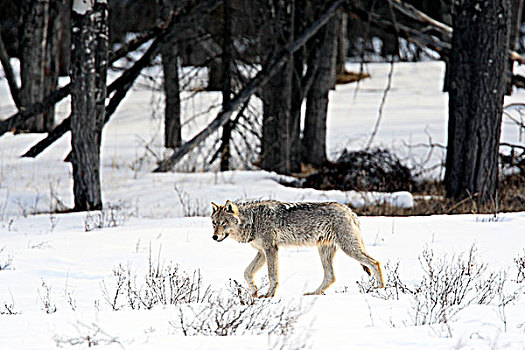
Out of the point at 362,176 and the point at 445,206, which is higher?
the point at 362,176

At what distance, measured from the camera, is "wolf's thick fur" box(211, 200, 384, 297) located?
21.7 feet

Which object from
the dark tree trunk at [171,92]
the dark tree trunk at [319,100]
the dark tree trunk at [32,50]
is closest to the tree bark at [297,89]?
the dark tree trunk at [319,100]

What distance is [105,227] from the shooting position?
10.1m

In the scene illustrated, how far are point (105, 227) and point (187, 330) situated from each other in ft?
19.3

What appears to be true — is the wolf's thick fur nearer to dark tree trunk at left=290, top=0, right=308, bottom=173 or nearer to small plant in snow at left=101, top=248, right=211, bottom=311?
small plant in snow at left=101, top=248, right=211, bottom=311

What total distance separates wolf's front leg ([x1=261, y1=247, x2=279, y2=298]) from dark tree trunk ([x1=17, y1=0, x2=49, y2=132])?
15516 mm

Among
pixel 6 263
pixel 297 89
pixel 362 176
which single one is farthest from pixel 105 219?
pixel 297 89

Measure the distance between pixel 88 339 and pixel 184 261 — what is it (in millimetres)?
4021

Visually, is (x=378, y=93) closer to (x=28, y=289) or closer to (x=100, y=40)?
(x=100, y=40)

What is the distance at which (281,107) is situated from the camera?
579 inches

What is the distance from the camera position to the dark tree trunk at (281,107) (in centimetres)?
1453

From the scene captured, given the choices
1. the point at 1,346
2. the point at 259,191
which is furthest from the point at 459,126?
the point at 1,346

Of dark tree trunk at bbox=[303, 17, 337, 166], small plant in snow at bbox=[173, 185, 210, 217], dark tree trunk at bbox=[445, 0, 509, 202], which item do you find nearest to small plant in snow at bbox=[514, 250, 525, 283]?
dark tree trunk at bbox=[445, 0, 509, 202]

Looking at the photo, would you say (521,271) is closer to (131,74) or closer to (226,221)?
(226,221)
